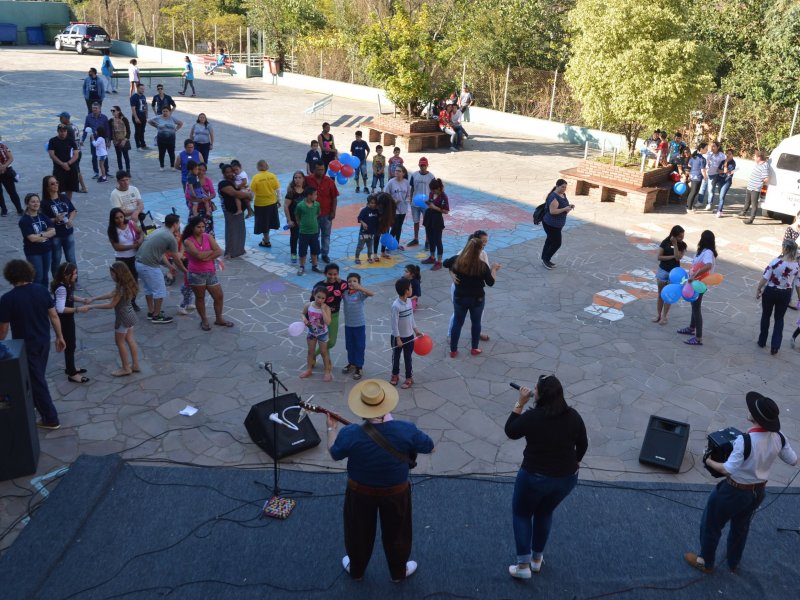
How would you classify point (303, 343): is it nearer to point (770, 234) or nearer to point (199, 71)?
point (770, 234)

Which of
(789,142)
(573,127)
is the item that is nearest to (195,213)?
(789,142)

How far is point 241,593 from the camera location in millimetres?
5527

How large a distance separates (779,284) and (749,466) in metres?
5.10

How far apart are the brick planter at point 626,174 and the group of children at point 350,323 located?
31.9 ft

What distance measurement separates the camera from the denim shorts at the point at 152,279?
31.4 ft

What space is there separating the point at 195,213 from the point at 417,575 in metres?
7.97

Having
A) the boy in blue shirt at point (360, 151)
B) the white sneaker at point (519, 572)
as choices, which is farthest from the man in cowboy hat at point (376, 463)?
the boy in blue shirt at point (360, 151)

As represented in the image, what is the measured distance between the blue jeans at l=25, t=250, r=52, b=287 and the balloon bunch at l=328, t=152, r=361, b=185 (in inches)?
236

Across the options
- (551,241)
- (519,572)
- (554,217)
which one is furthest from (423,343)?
(551,241)

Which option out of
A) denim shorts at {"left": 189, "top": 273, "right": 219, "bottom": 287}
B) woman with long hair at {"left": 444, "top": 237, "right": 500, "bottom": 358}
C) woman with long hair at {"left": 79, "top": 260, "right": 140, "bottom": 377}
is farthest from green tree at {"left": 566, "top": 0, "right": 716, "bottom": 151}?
woman with long hair at {"left": 79, "top": 260, "right": 140, "bottom": 377}

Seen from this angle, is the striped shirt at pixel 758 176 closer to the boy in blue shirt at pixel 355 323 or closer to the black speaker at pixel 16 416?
the boy in blue shirt at pixel 355 323

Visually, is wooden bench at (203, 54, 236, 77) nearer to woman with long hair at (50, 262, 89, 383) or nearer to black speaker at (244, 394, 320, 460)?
woman with long hair at (50, 262, 89, 383)

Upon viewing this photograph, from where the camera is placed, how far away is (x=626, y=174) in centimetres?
1673

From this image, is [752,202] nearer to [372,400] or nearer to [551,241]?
[551,241]
